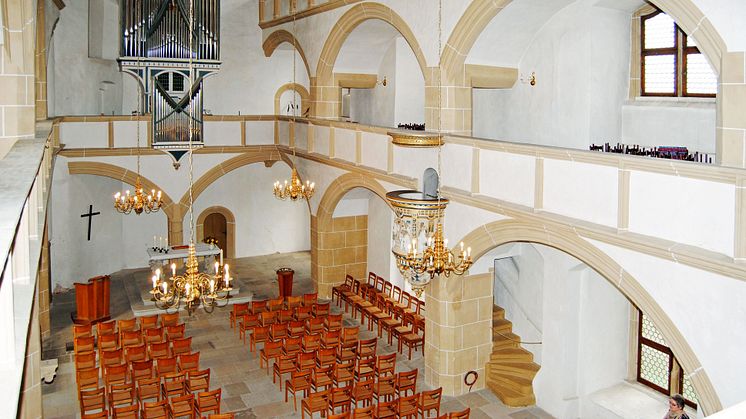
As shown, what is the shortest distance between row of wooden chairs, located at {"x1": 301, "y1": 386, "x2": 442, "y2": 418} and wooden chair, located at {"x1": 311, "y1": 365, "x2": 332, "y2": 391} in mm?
486

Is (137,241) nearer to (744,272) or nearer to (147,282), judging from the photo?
(147,282)

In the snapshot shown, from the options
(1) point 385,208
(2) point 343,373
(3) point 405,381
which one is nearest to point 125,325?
(2) point 343,373

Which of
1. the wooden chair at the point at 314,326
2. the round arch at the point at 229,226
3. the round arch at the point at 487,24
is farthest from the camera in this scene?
the round arch at the point at 229,226

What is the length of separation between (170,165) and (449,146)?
36.6 feet

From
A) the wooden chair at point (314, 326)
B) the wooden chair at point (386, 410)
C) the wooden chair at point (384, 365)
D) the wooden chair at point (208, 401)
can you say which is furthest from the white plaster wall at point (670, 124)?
the wooden chair at point (208, 401)

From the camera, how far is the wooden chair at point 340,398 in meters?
12.4

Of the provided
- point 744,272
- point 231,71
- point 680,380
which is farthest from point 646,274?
point 231,71

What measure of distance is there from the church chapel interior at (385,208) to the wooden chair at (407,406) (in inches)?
1.8

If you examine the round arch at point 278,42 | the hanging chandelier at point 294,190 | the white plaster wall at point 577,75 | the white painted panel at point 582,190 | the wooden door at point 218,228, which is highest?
the round arch at point 278,42

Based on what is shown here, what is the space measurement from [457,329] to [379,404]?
282 centimetres

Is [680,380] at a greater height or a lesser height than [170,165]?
lesser

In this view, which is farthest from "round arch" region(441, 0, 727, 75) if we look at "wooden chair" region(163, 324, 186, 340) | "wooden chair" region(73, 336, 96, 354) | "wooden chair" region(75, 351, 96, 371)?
"wooden chair" region(73, 336, 96, 354)

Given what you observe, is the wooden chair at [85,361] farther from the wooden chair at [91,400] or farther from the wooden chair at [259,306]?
the wooden chair at [259,306]

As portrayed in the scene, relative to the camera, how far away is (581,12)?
45.1ft
